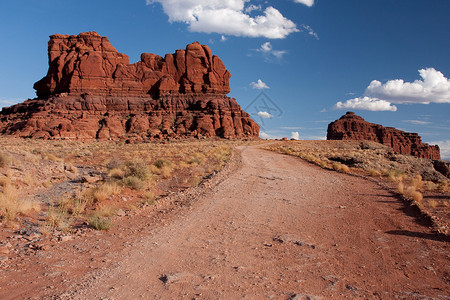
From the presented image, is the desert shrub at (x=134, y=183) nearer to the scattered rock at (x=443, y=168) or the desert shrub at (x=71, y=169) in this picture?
the desert shrub at (x=71, y=169)

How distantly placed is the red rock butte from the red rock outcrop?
5845cm

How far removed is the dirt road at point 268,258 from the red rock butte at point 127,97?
5213 centimetres

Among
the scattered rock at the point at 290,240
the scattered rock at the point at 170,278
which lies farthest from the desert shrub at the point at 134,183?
the scattered rock at the point at 170,278

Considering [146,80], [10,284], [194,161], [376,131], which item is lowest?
[10,284]

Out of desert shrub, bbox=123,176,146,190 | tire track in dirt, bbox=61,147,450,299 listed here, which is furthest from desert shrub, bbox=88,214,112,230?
desert shrub, bbox=123,176,146,190

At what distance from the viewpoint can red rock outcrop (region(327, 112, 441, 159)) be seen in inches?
4349

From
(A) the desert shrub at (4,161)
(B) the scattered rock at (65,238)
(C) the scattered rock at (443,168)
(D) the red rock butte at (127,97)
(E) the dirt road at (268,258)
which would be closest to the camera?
(E) the dirt road at (268,258)

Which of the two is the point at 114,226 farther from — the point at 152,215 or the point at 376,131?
the point at 376,131

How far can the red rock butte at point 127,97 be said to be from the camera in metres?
59.4

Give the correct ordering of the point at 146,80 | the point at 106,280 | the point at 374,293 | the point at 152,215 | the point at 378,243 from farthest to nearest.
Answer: the point at 146,80 < the point at 152,215 < the point at 378,243 < the point at 106,280 < the point at 374,293

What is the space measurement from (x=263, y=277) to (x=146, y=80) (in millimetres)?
76182

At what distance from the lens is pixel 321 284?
3.89 meters

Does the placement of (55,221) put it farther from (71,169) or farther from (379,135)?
(379,135)

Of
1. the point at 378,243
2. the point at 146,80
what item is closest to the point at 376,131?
the point at 146,80
